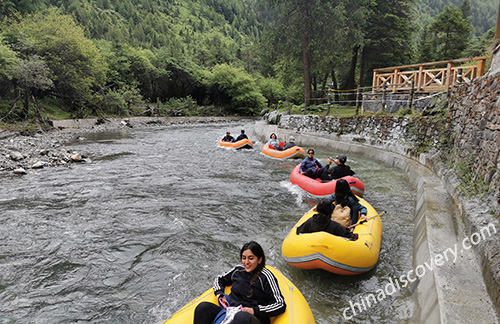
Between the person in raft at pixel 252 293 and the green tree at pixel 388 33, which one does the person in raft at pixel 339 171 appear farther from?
the green tree at pixel 388 33

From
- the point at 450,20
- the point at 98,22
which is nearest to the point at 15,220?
the point at 450,20

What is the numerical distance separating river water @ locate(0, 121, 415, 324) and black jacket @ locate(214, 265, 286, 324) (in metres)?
0.93

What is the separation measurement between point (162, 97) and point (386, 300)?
42.7 meters

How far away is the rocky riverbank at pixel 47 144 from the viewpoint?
10861 millimetres

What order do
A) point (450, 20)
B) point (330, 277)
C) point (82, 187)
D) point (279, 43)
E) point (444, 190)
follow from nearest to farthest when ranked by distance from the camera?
point (330, 277), point (444, 190), point (82, 187), point (279, 43), point (450, 20)

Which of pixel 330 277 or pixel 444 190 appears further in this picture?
pixel 444 190

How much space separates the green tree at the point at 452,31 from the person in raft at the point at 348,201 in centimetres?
2859

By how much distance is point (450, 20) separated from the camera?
26.2 meters

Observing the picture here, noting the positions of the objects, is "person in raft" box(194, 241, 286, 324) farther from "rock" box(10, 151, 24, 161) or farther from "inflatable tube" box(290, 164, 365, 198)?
"rock" box(10, 151, 24, 161)

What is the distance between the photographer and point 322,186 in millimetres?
7492

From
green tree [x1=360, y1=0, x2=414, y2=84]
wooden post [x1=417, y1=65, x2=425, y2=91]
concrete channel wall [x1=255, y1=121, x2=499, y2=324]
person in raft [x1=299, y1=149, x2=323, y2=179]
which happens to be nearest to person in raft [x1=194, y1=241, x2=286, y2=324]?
concrete channel wall [x1=255, y1=121, x2=499, y2=324]

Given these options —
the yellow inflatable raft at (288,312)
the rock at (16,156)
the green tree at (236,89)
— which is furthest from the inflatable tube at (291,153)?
the green tree at (236,89)

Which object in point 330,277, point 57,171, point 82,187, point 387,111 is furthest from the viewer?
point 387,111

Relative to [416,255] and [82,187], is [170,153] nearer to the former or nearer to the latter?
[82,187]
